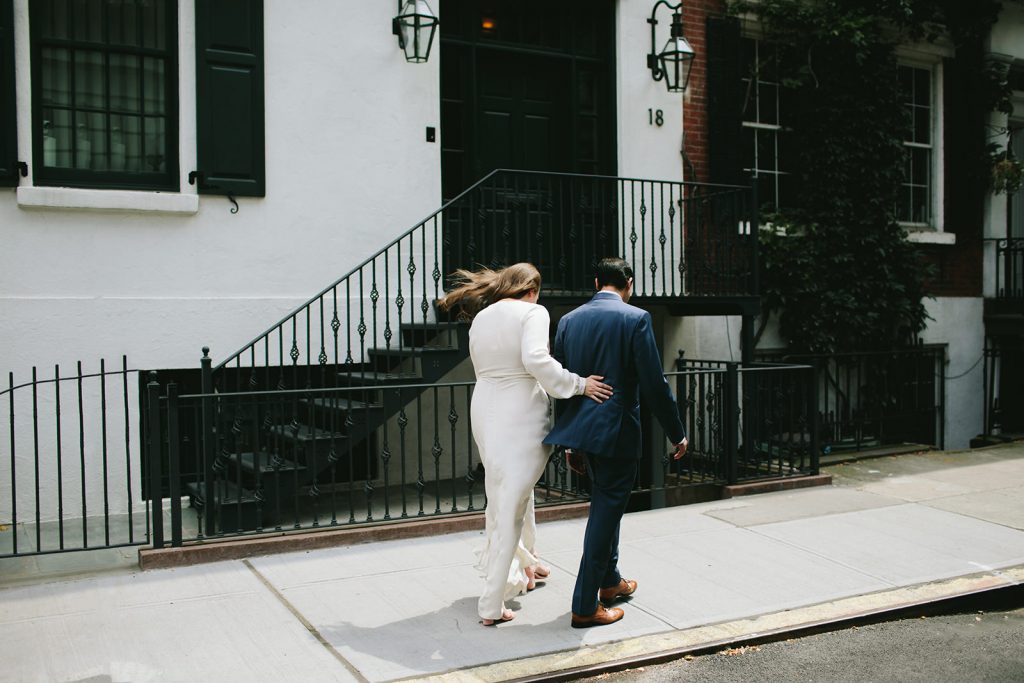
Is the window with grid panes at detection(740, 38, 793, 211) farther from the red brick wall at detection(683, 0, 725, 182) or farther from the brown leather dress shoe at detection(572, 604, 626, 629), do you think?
the brown leather dress shoe at detection(572, 604, 626, 629)

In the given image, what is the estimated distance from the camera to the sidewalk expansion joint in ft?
14.4

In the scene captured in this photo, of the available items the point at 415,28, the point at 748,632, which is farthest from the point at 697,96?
the point at 748,632

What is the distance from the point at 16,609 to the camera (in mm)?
5266

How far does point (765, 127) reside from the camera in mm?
11297

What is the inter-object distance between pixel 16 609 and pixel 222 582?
108cm

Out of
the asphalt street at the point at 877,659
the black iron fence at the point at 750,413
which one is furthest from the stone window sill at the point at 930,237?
the asphalt street at the point at 877,659

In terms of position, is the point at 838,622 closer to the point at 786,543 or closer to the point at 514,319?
the point at 786,543

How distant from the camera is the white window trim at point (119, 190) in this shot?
745cm

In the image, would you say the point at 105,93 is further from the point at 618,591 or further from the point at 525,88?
the point at 618,591

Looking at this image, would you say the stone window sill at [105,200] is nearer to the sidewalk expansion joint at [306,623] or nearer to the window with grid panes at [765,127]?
the sidewalk expansion joint at [306,623]

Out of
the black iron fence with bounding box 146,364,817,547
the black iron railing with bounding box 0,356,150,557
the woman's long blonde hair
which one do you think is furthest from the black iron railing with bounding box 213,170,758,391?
the woman's long blonde hair

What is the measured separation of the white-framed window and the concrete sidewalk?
5.89m

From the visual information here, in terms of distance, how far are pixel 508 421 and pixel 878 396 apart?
310 inches

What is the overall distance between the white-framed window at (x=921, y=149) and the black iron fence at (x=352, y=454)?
4391 mm
